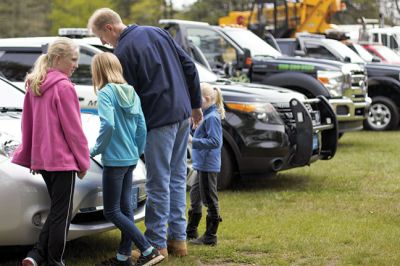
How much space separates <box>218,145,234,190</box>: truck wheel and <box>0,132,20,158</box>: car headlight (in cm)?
358

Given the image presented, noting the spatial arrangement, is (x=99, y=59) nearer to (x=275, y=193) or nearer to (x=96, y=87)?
(x=96, y=87)

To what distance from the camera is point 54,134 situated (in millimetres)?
4672

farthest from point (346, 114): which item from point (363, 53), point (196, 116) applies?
point (196, 116)

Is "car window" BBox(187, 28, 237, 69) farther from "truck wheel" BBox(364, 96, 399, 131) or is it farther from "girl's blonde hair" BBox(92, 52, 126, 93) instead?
"girl's blonde hair" BBox(92, 52, 126, 93)

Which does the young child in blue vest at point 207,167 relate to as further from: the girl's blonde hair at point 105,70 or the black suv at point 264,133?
the black suv at point 264,133

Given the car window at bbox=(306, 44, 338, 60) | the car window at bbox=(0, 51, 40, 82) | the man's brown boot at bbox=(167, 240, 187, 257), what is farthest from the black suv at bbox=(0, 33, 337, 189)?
the car window at bbox=(306, 44, 338, 60)

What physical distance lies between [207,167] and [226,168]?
235cm

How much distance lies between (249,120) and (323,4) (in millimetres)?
18028

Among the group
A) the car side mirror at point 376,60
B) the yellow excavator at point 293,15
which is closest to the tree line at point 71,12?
the yellow excavator at point 293,15

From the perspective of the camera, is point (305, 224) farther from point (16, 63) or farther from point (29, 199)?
point (16, 63)

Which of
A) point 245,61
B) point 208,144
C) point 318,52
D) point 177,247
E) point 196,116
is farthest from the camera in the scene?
point 318,52

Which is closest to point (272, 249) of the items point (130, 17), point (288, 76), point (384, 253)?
point (384, 253)

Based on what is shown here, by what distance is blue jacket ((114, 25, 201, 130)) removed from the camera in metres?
5.21

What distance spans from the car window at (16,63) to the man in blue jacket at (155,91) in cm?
410
